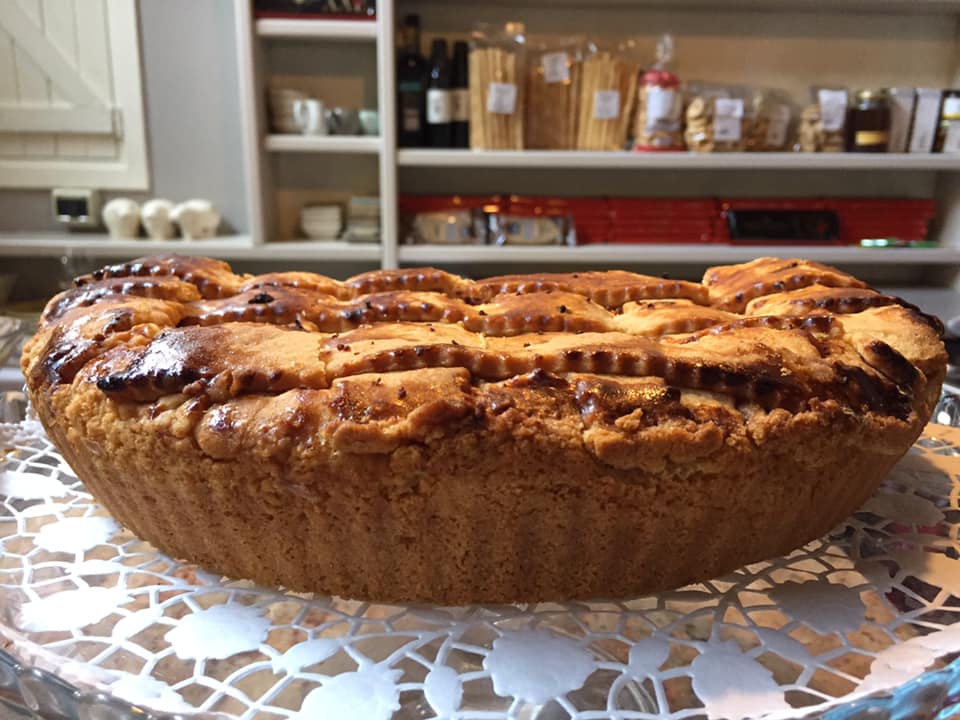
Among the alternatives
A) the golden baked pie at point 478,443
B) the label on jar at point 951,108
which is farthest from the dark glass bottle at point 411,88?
the label on jar at point 951,108

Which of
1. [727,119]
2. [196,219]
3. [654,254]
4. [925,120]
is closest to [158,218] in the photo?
[196,219]

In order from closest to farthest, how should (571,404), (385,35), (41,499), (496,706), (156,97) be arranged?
(496,706), (571,404), (41,499), (385,35), (156,97)

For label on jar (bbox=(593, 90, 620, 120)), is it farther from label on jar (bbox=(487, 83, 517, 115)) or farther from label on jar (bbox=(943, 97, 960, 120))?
label on jar (bbox=(943, 97, 960, 120))

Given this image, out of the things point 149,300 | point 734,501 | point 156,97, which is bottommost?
point 734,501

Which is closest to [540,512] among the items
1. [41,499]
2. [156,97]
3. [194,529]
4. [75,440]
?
[194,529]

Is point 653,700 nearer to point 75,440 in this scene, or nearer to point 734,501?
point 734,501

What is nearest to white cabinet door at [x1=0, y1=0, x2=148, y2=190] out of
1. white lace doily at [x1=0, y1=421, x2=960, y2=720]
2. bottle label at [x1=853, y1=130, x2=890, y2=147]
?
white lace doily at [x1=0, y1=421, x2=960, y2=720]

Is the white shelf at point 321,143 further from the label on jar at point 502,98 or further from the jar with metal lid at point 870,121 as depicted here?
the jar with metal lid at point 870,121
